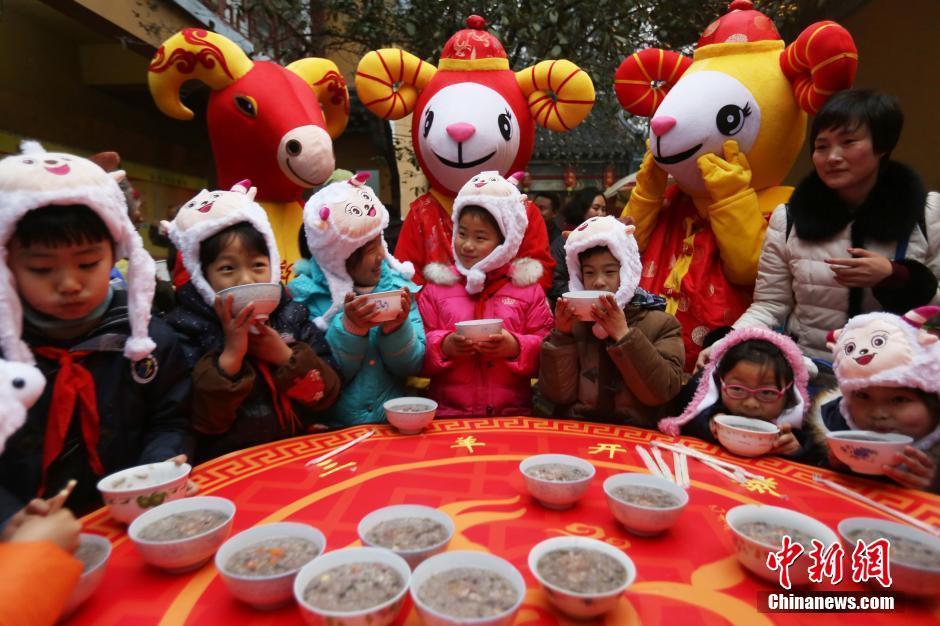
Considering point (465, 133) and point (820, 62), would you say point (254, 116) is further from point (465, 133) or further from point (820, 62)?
point (820, 62)

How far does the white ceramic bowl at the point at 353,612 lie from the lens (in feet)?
2.99

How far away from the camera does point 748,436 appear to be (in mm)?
1782

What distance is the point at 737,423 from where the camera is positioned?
1.90 meters

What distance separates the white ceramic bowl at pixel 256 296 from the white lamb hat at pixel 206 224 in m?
0.14

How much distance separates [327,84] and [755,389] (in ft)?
10.8

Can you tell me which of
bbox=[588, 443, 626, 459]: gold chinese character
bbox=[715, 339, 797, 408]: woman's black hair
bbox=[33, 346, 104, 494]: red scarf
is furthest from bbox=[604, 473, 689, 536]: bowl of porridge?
bbox=[33, 346, 104, 494]: red scarf

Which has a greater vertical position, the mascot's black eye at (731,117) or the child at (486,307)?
the mascot's black eye at (731,117)

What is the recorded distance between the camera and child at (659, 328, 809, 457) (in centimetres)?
200

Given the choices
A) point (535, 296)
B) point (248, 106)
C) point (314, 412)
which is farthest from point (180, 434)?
point (248, 106)

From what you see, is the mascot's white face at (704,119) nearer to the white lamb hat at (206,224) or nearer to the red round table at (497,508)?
the red round table at (497,508)

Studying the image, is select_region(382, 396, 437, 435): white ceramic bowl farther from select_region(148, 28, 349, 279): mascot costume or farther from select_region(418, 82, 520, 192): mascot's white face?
select_region(418, 82, 520, 192): mascot's white face

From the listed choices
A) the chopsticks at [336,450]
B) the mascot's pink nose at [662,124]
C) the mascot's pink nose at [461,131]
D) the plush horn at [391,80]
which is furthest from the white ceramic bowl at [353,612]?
the plush horn at [391,80]

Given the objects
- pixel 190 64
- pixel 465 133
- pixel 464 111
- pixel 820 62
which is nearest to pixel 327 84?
pixel 190 64

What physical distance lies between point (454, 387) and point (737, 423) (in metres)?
1.17
